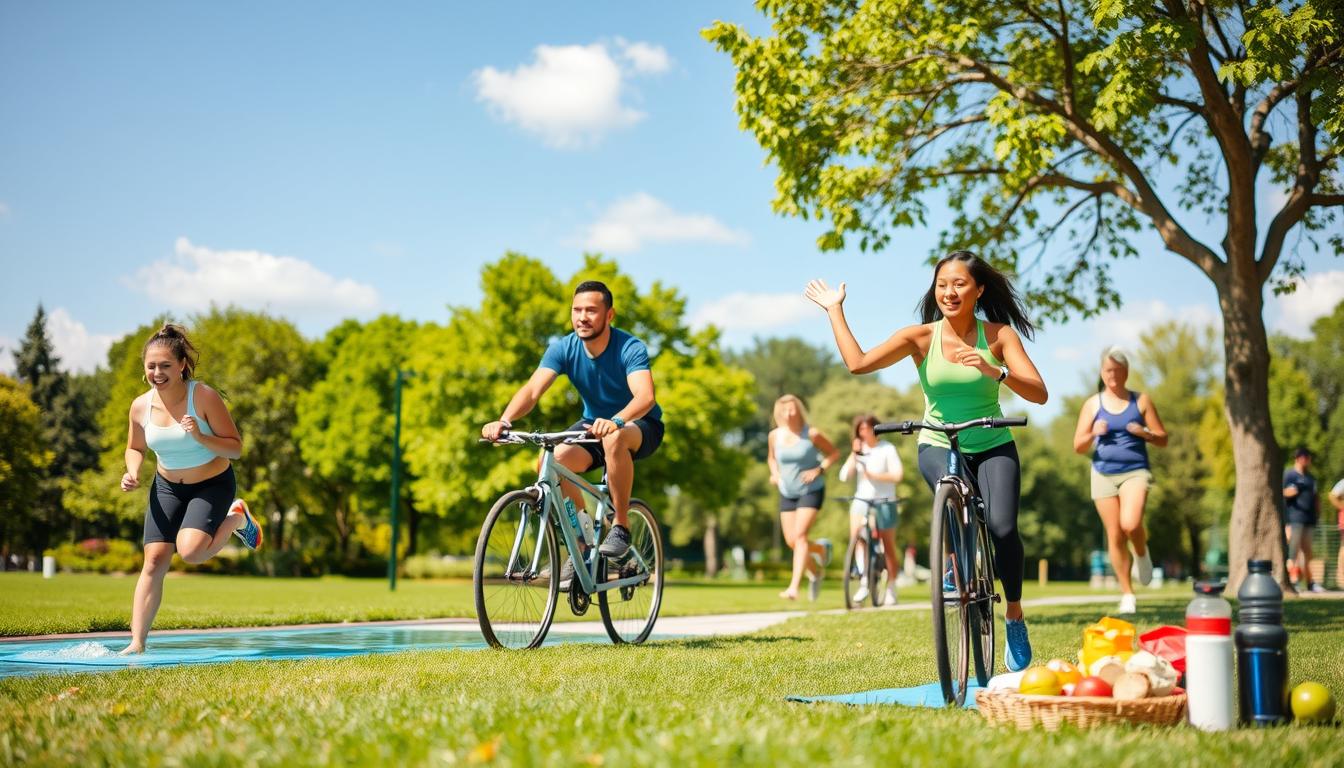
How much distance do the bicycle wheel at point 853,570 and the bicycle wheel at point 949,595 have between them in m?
8.21

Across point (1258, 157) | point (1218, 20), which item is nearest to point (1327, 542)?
point (1258, 157)

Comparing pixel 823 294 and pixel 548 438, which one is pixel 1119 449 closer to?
pixel 823 294

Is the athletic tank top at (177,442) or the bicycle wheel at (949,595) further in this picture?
the athletic tank top at (177,442)

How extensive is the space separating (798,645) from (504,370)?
29.9 m

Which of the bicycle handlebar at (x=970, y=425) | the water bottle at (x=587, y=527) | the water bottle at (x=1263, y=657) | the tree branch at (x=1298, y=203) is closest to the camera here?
the water bottle at (x=1263, y=657)

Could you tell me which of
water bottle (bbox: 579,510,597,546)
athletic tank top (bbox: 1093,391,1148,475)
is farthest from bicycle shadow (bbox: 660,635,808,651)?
athletic tank top (bbox: 1093,391,1148,475)

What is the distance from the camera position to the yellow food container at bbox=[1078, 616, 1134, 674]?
481 cm

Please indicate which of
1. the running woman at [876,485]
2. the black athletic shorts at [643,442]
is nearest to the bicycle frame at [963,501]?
the black athletic shorts at [643,442]

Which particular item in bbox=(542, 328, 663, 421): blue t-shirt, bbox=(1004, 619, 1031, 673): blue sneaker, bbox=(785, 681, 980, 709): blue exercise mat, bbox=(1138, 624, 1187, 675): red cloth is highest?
bbox=(542, 328, 663, 421): blue t-shirt

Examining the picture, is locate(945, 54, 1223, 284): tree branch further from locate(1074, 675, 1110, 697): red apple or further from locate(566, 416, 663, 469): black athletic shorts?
locate(1074, 675, 1110, 697): red apple

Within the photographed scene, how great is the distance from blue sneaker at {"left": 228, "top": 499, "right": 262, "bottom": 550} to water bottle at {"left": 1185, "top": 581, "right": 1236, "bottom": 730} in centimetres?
574

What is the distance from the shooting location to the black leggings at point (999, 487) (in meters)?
5.84

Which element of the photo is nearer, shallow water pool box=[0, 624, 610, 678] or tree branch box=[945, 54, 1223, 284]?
shallow water pool box=[0, 624, 610, 678]

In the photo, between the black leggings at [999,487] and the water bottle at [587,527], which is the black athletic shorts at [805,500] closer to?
the water bottle at [587,527]
